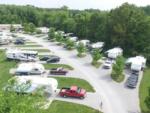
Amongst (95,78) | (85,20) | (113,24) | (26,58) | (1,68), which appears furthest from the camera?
(85,20)

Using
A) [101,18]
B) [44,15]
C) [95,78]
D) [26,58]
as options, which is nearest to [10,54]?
[26,58]

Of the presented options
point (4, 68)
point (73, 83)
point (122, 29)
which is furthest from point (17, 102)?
point (122, 29)

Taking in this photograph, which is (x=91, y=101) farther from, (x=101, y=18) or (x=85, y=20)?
(x=85, y=20)

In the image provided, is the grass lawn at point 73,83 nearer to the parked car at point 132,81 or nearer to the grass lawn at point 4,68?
the parked car at point 132,81

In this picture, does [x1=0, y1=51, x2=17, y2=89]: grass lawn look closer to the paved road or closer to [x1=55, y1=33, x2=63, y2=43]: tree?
the paved road

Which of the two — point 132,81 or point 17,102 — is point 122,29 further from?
point 17,102

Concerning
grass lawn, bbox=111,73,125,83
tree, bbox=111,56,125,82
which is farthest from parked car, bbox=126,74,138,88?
tree, bbox=111,56,125,82
